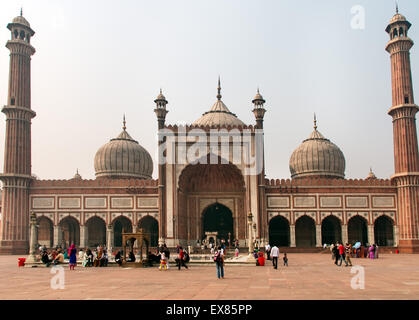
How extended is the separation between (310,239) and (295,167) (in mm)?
8696

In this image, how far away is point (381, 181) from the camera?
39781 mm

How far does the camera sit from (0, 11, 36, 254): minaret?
37625 millimetres

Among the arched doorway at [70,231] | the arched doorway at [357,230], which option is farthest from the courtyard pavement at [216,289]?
the arched doorway at [70,231]

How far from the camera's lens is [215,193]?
41438 millimetres

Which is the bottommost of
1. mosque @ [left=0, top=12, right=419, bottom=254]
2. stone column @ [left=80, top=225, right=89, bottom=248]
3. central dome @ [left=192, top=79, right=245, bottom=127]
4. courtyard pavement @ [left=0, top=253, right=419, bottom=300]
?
courtyard pavement @ [left=0, top=253, right=419, bottom=300]

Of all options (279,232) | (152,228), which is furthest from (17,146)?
(279,232)

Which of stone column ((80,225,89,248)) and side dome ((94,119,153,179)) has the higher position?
side dome ((94,119,153,179))

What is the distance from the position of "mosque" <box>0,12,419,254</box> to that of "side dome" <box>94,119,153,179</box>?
5.83 metres

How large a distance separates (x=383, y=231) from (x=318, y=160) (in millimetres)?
9032

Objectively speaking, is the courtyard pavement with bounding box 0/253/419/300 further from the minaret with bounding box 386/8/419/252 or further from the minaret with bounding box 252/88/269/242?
the minaret with bounding box 386/8/419/252

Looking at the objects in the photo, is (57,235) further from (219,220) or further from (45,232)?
(219,220)

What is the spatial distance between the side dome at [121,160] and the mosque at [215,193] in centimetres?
583

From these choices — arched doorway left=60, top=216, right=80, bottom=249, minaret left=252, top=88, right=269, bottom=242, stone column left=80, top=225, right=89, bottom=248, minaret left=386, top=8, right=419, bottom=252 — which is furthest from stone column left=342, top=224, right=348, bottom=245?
arched doorway left=60, top=216, right=80, bottom=249
